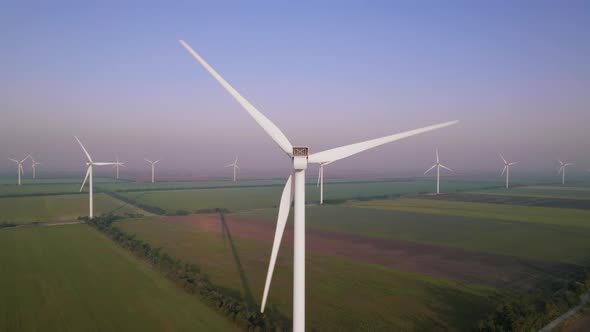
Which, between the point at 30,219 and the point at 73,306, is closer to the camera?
the point at 73,306

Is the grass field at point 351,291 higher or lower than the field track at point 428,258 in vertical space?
lower

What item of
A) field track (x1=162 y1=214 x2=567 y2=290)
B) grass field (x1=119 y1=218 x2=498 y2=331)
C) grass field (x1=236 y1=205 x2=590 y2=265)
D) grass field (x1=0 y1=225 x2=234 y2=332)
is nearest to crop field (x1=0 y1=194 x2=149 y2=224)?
grass field (x1=0 y1=225 x2=234 y2=332)

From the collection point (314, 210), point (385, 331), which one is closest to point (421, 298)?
point (385, 331)

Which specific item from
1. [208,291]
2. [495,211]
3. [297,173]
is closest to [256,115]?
[297,173]

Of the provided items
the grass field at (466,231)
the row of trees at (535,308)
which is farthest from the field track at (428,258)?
the grass field at (466,231)

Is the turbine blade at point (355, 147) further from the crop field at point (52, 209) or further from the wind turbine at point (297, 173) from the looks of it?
the crop field at point (52, 209)

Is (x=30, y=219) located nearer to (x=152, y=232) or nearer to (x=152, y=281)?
(x=152, y=232)

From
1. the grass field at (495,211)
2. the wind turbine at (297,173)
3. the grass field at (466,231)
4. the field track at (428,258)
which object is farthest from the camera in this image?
the grass field at (495,211)
